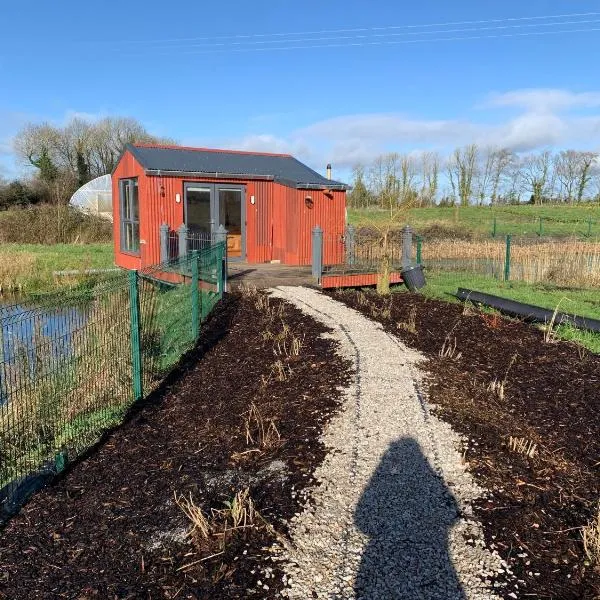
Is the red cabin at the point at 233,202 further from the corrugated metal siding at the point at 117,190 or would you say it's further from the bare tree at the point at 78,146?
the bare tree at the point at 78,146

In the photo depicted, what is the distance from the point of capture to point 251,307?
1001cm

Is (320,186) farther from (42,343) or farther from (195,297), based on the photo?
(42,343)

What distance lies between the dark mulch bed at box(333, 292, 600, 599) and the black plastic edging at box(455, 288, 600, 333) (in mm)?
505

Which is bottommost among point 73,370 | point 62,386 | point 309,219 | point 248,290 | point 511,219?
point 62,386

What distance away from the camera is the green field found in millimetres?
32031

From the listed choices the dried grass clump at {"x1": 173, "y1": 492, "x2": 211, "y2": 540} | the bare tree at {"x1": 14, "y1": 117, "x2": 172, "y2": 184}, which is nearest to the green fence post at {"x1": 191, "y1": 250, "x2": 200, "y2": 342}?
the dried grass clump at {"x1": 173, "y1": 492, "x2": 211, "y2": 540}

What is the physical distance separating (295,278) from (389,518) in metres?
9.76

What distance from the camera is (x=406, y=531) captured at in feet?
10.6

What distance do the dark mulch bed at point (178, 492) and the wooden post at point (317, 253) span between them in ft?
20.3

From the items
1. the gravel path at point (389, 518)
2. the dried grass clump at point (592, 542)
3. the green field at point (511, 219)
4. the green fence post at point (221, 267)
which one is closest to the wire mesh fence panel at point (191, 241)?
the green fence post at point (221, 267)

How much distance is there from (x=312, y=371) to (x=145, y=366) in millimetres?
2409

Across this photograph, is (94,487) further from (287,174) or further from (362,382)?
(287,174)

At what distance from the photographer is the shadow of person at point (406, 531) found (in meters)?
2.80

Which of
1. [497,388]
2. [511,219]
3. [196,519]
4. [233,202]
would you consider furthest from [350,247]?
[511,219]
